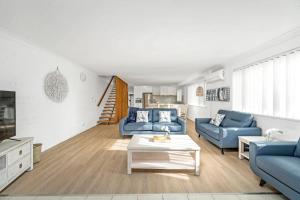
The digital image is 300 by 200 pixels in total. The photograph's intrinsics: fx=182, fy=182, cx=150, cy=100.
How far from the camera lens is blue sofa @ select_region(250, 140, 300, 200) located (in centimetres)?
191

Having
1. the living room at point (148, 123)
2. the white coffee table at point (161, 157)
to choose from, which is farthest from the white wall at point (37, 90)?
the white coffee table at point (161, 157)

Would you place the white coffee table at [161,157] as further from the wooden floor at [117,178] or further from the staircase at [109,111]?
the staircase at [109,111]

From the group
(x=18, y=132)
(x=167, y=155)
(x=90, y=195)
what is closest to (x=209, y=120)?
(x=167, y=155)

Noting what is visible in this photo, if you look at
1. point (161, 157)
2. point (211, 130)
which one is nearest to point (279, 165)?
point (161, 157)

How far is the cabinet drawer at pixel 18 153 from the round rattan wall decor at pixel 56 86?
165cm

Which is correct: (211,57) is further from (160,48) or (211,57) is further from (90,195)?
(90,195)

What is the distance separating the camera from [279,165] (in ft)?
6.99

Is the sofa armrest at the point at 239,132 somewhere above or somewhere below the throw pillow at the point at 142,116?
below

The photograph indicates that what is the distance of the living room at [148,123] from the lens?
89.1 inches

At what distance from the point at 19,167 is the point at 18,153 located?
0.70 feet

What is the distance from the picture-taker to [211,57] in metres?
4.75

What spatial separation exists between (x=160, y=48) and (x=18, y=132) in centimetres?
317

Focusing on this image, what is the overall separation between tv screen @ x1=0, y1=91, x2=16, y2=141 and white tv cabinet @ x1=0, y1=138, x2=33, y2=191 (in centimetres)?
15

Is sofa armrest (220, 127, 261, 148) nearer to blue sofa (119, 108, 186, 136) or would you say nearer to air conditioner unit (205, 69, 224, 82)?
blue sofa (119, 108, 186, 136)
